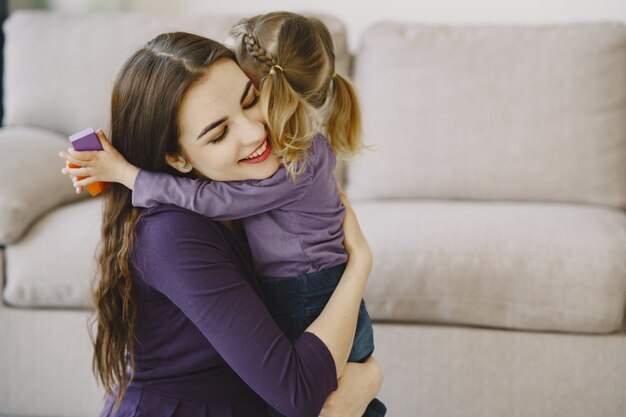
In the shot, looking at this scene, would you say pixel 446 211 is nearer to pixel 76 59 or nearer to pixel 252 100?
pixel 252 100

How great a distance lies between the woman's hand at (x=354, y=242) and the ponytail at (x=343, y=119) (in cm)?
16

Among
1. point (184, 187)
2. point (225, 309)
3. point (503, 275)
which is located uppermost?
point (184, 187)

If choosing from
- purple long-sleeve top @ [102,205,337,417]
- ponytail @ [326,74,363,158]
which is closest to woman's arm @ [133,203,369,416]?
purple long-sleeve top @ [102,205,337,417]

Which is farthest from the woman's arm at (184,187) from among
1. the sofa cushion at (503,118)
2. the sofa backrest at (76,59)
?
the sofa backrest at (76,59)

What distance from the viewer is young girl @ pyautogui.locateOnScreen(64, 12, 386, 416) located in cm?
106

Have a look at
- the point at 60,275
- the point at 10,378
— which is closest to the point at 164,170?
the point at 60,275

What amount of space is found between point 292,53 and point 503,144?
3.38ft

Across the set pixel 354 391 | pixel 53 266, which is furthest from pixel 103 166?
pixel 53 266

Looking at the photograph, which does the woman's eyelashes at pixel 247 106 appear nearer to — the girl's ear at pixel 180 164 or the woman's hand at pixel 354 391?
the girl's ear at pixel 180 164

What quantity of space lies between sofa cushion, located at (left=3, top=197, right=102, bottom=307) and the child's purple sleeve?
0.72 m

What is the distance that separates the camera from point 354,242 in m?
1.22

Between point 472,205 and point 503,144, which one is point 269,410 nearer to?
point 472,205

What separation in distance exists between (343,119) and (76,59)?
4.15 feet

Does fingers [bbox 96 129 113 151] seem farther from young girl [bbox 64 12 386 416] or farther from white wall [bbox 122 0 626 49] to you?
white wall [bbox 122 0 626 49]
